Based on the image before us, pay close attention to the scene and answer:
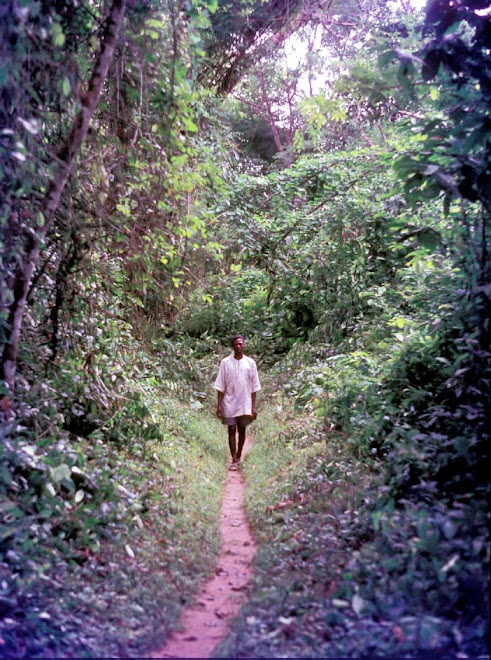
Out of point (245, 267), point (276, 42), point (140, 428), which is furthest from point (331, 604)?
point (245, 267)

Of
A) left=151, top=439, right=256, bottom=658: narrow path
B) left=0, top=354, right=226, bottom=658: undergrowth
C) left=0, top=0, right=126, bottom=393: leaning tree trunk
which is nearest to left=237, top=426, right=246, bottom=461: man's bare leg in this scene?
left=0, top=354, right=226, bottom=658: undergrowth

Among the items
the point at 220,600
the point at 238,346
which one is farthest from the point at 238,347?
the point at 220,600

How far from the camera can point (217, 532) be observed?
6.54 metres

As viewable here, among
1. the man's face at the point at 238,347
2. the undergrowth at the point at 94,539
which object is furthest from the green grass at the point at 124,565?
the man's face at the point at 238,347

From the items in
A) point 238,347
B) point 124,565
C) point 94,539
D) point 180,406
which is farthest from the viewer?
point 180,406

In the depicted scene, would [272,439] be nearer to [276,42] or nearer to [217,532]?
[217,532]

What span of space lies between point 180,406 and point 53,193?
21.9ft

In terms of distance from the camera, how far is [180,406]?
12031 millimetres

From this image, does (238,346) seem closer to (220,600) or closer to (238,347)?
(238,347)

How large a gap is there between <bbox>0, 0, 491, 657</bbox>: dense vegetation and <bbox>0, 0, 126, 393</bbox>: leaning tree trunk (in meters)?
0.02

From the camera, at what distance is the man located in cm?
998

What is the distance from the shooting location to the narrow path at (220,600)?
419cm

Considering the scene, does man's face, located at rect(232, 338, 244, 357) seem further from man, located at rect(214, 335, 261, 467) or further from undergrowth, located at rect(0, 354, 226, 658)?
undergrowth, located at rect(0, 354, 226, 658)

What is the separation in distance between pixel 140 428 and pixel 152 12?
4.96 meters
